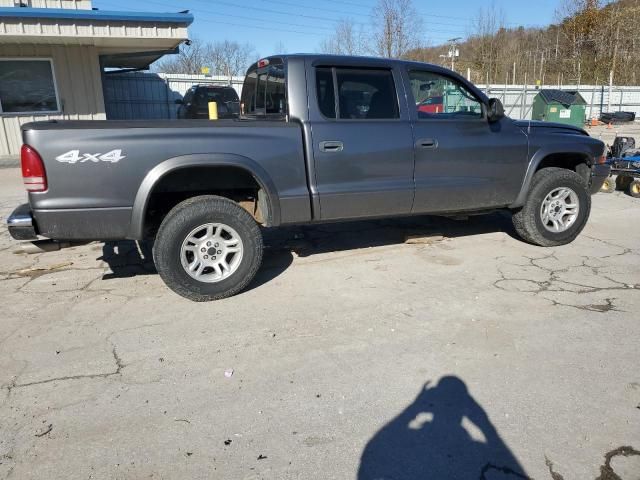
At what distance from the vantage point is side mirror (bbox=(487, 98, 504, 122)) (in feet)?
16.1

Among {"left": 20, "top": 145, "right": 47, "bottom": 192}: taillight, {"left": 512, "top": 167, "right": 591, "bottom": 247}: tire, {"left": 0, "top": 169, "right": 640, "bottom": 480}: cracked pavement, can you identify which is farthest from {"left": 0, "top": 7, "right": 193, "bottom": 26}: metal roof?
{"left": 512, "top": 167, "right": 591, "bottom": 247}: tire

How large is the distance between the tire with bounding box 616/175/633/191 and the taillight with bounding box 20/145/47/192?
8970 mm

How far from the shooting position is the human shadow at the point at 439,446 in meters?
2.29

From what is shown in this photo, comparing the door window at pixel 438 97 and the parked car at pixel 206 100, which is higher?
the parked car at pixel 206 100

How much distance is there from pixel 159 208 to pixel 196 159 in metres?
0.85

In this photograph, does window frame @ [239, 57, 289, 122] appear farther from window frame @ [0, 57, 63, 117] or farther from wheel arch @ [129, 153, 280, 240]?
window frame @ [0, 57, 63, 117]

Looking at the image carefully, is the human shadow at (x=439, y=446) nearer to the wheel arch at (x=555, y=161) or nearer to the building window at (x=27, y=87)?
the wheel arch at (x=555, y=161)

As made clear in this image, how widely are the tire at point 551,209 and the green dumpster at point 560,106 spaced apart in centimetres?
1464

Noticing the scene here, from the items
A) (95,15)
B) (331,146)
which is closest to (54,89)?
(95,15)

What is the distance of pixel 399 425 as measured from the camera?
262 centimetres

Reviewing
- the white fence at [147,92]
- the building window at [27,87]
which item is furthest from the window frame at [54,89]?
the white fence at [147,92]

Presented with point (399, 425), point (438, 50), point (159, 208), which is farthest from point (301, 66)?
point (438, 50)

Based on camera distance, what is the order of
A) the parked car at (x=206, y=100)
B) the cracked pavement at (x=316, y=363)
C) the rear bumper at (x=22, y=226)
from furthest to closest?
1. the parked car at (x=206, y=100)
2. the rear bumper at (x=22, y=226)
3. the cracked pavement at (x=316, y=363)

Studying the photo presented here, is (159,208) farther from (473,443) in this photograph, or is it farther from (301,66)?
(473,443)
